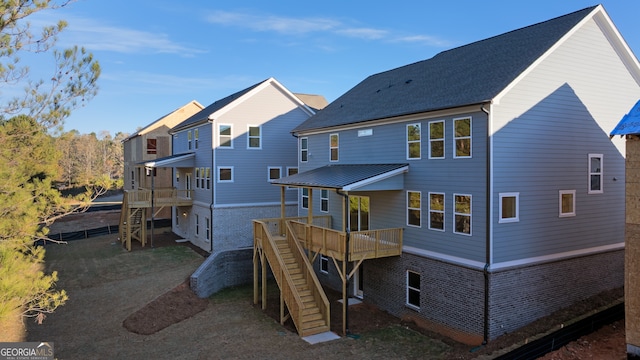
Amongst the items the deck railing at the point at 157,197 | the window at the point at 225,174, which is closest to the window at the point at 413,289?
the window at the point at 225,174

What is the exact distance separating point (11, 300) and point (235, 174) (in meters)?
17.1

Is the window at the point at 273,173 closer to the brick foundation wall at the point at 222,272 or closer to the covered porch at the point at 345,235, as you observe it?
the brick foundation wall at the point at 222,272

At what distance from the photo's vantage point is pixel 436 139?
574 inches

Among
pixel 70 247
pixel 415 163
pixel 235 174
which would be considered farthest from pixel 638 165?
pixel 70 247

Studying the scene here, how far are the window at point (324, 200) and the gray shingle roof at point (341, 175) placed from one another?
4.64 ft

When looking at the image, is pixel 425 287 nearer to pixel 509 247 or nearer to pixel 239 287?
pixel 509 247

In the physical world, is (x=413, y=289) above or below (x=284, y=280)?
below

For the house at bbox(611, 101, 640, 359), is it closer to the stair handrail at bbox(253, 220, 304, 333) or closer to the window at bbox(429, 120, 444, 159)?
the window at bbox(429, 120, 444, 159)

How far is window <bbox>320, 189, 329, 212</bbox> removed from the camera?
20.8 meters

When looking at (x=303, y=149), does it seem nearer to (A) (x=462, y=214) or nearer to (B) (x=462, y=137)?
(B) (x=462, y=137)

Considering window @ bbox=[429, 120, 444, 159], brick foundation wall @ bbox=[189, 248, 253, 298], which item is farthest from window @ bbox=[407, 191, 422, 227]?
brick foundation wall @ bbox=[189, 248, 253, 298]

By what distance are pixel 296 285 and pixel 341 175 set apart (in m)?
4.67

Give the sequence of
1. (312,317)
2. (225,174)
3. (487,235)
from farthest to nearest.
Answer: (225,174) < (312,317) < (487,235)

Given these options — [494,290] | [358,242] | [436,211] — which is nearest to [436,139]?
[436,211]
